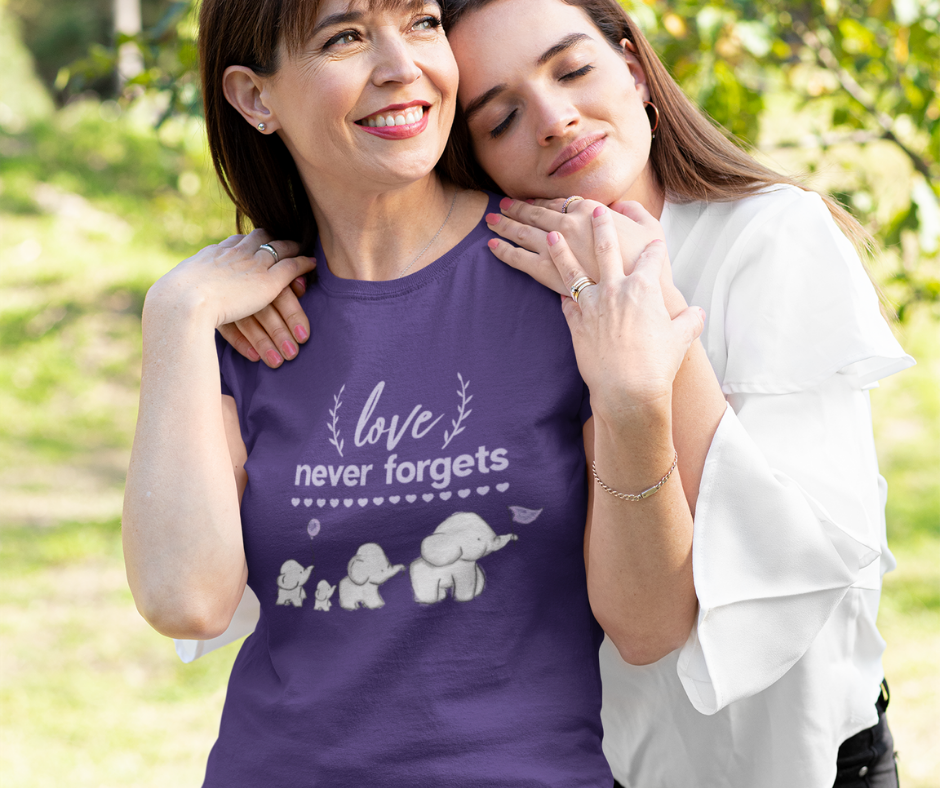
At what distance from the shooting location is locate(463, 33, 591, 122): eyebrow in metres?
1.81

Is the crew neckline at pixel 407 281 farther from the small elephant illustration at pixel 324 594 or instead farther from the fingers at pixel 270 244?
the small elephant illustration at pixel 324 594

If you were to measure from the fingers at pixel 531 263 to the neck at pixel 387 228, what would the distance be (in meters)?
0.12

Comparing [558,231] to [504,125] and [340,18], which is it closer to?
[504,125]

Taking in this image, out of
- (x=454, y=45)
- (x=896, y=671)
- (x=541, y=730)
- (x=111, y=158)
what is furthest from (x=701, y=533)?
(x=111, y=158)

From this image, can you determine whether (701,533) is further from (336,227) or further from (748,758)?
(336,227)

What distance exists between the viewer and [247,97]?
1834mm

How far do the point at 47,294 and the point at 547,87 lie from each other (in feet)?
24.0

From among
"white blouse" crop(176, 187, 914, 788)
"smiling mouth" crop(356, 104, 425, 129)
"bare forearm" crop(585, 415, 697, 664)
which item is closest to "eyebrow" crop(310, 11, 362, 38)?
"smiling mouth" crop(356, 104, 425, 129)

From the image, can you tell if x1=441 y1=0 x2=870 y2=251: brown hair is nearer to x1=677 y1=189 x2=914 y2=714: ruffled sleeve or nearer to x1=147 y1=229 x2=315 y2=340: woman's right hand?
x1=677 y1=189 x2=914 y2=714: ruffled sleeve

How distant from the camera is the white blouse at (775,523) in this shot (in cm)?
152

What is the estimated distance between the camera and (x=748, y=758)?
174 centimetres

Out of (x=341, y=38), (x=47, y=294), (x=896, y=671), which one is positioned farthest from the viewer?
(x=47, y=294)

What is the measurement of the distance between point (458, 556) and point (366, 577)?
164 millimetres

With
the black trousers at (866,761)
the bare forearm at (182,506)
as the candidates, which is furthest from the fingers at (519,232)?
the black trousers at (866,761)
